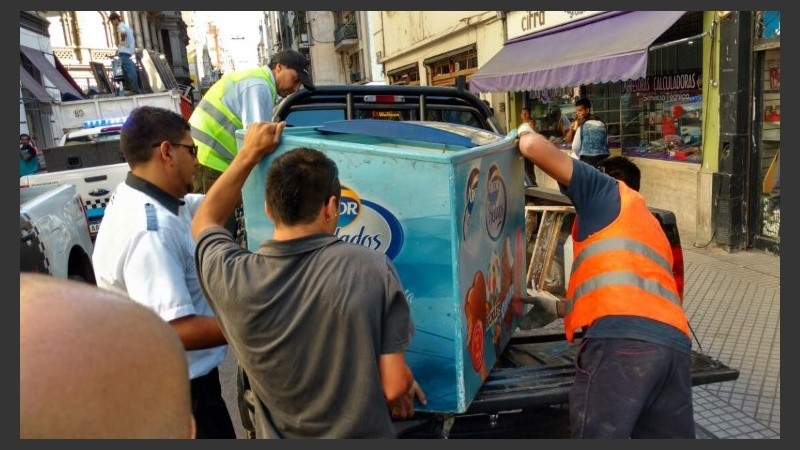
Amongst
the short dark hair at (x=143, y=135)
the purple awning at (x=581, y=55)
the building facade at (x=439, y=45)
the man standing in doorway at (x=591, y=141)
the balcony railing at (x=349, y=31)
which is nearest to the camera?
the short dark hair at (x=143, y=135)

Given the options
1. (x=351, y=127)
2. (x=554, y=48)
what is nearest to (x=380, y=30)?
(x=554, y=48)

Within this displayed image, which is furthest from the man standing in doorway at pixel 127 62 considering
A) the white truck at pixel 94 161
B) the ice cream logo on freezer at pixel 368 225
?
the ice cream logo on freezer at pixel 368 225

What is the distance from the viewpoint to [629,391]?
2213 mm

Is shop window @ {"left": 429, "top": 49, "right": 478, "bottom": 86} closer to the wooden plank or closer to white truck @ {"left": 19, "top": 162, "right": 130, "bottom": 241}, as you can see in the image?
white truck @ {"left": 19, "top": 162, "right": 130, "bottom": 241}

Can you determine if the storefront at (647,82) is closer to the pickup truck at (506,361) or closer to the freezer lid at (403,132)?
the pickup truck at (506,361)

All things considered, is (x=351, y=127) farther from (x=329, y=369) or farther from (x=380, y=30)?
(x=380, y=30)

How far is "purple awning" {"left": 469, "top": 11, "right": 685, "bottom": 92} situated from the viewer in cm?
768

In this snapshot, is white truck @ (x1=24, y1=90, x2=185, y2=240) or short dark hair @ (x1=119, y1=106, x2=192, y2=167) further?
white truck @ (x1=24, y1=90, x2=185, y2=240)

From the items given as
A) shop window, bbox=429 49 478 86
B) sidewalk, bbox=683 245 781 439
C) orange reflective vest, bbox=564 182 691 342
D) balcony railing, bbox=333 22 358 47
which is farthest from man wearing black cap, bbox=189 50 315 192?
balcony railing, bbox=333 22 358 47

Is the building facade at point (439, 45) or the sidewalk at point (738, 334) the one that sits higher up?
the building facade at point (439, 45)

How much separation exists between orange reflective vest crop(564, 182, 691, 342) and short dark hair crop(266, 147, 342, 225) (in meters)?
1.13

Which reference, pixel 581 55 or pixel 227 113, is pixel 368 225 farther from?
pixel 581 55

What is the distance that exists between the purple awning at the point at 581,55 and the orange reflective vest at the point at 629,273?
5.77 m

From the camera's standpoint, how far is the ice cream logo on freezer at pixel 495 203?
233 cm
